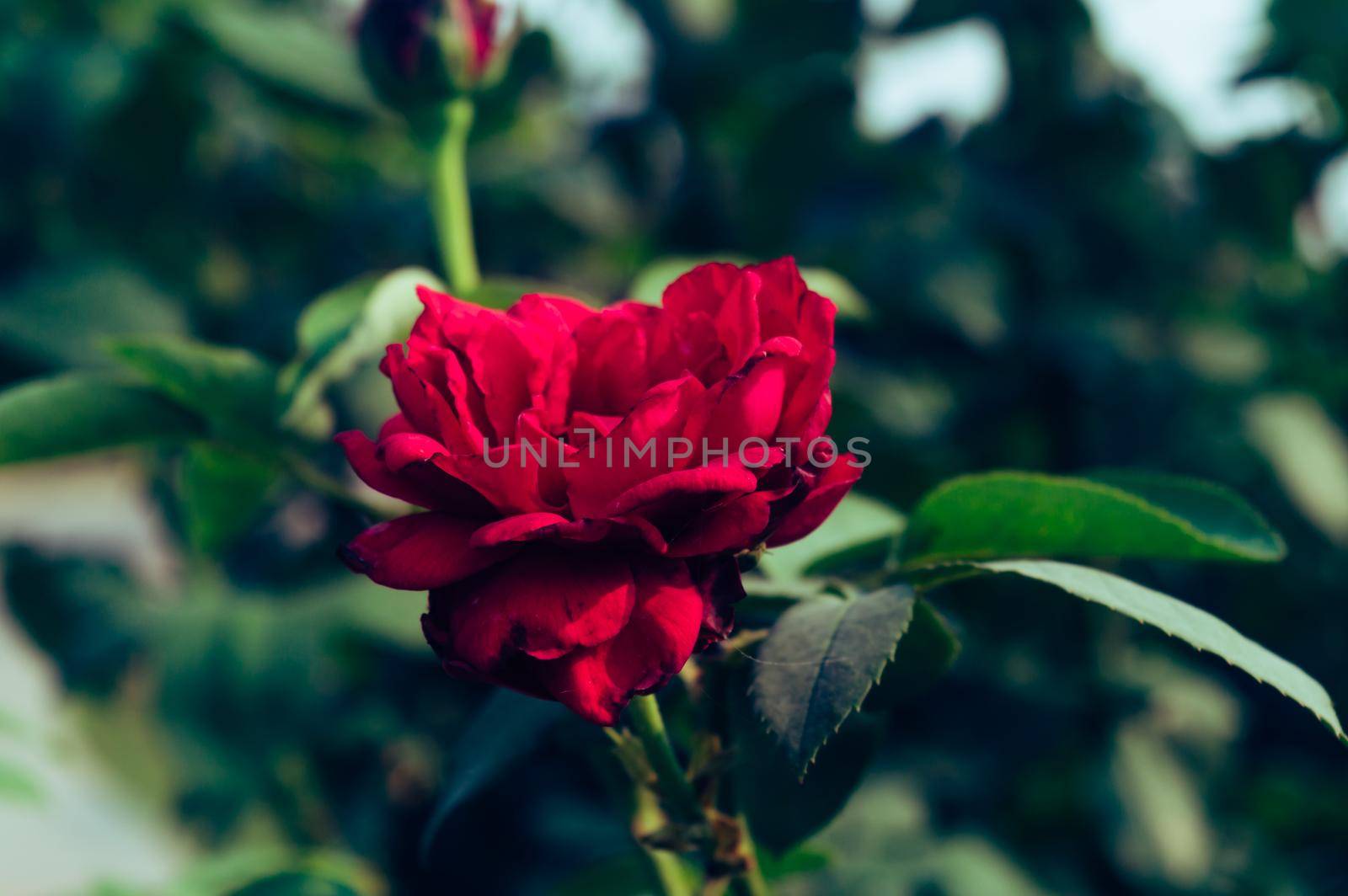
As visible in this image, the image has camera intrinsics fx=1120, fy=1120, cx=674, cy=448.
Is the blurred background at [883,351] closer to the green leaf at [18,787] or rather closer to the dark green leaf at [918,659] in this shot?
the green leaf at [18,787]

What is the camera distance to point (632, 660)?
0.88 ft

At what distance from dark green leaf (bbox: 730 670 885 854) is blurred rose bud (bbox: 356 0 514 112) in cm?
39

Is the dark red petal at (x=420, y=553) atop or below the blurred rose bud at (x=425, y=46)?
below

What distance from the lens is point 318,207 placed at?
3.82ft

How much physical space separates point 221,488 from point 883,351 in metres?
0.62

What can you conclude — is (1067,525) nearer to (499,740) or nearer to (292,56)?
(499,740)

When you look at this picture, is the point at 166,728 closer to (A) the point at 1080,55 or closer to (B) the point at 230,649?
(B) the point at 230,649

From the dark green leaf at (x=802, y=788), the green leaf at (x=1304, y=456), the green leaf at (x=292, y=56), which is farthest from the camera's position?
the green leaf at (x=1304, y=456)

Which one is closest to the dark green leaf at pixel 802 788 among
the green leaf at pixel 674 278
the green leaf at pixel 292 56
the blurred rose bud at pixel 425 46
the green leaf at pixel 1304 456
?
the green leaf at pixel 674 278

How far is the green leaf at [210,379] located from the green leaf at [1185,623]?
0.31m

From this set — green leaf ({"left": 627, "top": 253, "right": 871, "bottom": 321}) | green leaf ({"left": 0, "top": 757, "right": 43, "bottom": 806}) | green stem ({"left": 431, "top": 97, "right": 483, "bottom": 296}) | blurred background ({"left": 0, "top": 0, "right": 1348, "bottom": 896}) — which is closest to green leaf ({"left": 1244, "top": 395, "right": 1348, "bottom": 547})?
blurred background ({"left": 0, "top": 0, "right": 1348, "bottom": 896})

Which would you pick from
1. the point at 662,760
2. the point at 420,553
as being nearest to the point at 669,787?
the point at 662,760

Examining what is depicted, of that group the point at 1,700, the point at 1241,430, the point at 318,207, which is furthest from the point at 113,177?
the point at 1,700

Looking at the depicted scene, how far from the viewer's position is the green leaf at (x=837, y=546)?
417 millimetres
